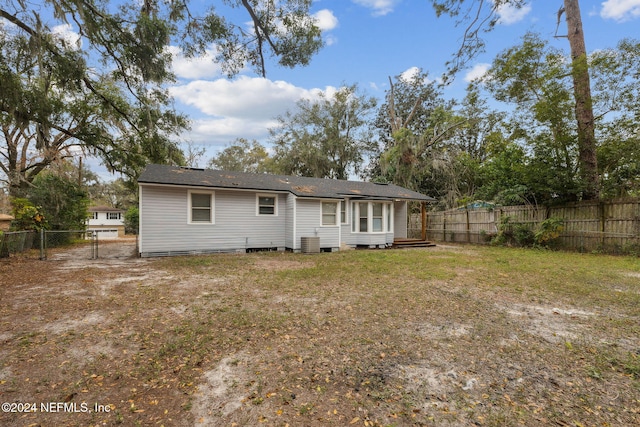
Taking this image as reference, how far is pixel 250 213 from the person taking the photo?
12.3 m

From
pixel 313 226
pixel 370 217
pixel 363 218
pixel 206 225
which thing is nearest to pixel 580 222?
pixel 370 217

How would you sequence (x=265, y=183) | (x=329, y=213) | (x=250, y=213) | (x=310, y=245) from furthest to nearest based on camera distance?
(x=329, y=213) → (x=265, y=183) → (x=250, y=213) → (x=310, y=245)

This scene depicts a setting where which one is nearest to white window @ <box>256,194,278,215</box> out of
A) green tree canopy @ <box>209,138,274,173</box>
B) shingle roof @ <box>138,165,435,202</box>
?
shingle roof @ <box>138,165,435,202</box>

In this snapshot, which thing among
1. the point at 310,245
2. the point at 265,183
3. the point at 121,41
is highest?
the point at 121,41

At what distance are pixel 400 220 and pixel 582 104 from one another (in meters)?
8.82

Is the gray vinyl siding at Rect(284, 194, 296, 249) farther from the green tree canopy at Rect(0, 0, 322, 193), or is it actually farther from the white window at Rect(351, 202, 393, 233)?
the green tree canopy at Rect(0, 0, 322, 193)

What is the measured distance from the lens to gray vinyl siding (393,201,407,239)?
16.6 m

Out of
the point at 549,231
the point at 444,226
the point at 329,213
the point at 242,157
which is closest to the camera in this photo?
the point at 549,231

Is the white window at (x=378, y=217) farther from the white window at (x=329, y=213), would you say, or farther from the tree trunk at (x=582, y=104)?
the tree trunk at (x=582, y=104)

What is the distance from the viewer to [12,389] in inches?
96.9

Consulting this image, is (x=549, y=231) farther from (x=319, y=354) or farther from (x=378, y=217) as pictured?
(x=319, y=354)

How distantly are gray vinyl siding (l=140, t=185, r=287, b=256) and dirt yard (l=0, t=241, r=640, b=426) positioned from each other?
443 cm

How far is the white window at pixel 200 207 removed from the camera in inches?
442

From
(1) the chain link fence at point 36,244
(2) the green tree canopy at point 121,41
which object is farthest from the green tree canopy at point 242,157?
(2) the green tree canopy at point 121,41
